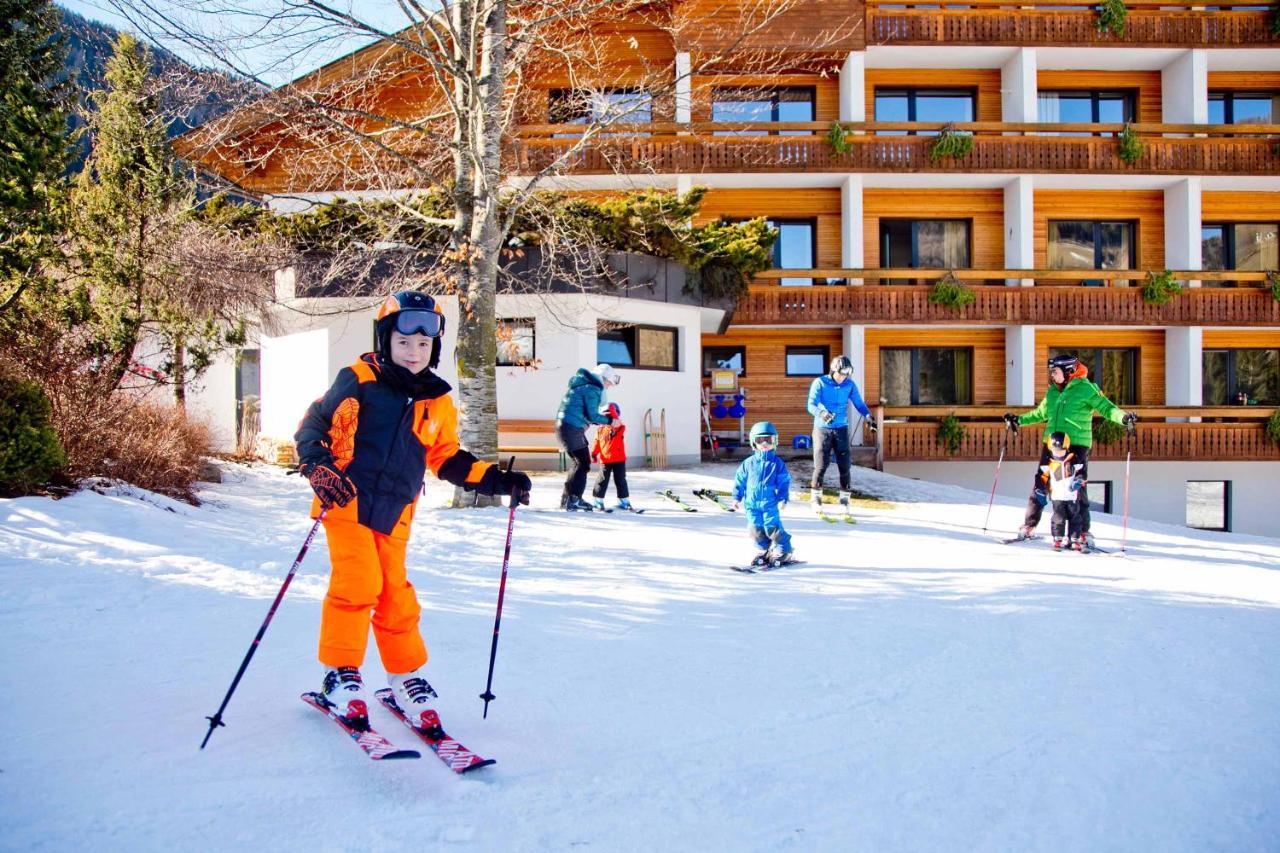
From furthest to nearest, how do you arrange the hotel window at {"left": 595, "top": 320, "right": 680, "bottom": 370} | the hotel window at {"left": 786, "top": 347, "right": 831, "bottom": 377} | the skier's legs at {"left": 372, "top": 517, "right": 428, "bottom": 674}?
the hotel window at {"left": 786, "top": 347, "right": 831, "bottom": 377}, the hotel window at {"left": 595, "top": 320, "right": 680, "bottom": 370}, the skier's legs at {"left": 372, "top": 517, "right": 428, "bottom": 674}

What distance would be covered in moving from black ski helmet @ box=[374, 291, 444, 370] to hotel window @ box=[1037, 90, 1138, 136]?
76.8 ft

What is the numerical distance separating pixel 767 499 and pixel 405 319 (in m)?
4.44

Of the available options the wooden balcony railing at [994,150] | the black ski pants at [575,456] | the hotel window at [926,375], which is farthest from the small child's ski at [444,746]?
the hotel window at [926,375]

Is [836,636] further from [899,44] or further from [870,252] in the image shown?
[899,44]

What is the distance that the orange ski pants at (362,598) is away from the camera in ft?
11.0

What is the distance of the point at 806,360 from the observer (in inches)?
862

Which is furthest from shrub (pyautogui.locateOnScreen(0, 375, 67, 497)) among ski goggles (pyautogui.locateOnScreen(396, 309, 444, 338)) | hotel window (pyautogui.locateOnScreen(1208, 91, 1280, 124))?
hotel window (pyautogui.locateOnScreen(1208, 91, 1280, 124))

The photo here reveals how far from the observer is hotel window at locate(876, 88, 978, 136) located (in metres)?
22.2

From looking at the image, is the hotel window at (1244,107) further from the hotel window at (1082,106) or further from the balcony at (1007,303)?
the balcony at (1007,303)

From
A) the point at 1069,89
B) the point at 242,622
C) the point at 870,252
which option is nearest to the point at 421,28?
the point at 242,622

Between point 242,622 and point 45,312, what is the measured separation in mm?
7391

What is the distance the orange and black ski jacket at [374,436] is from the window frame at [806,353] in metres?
18.8

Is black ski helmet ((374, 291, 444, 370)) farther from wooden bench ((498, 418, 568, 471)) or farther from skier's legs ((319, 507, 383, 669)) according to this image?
wooden bench ((498, 418, 568, 471))

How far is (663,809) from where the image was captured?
2805mm
